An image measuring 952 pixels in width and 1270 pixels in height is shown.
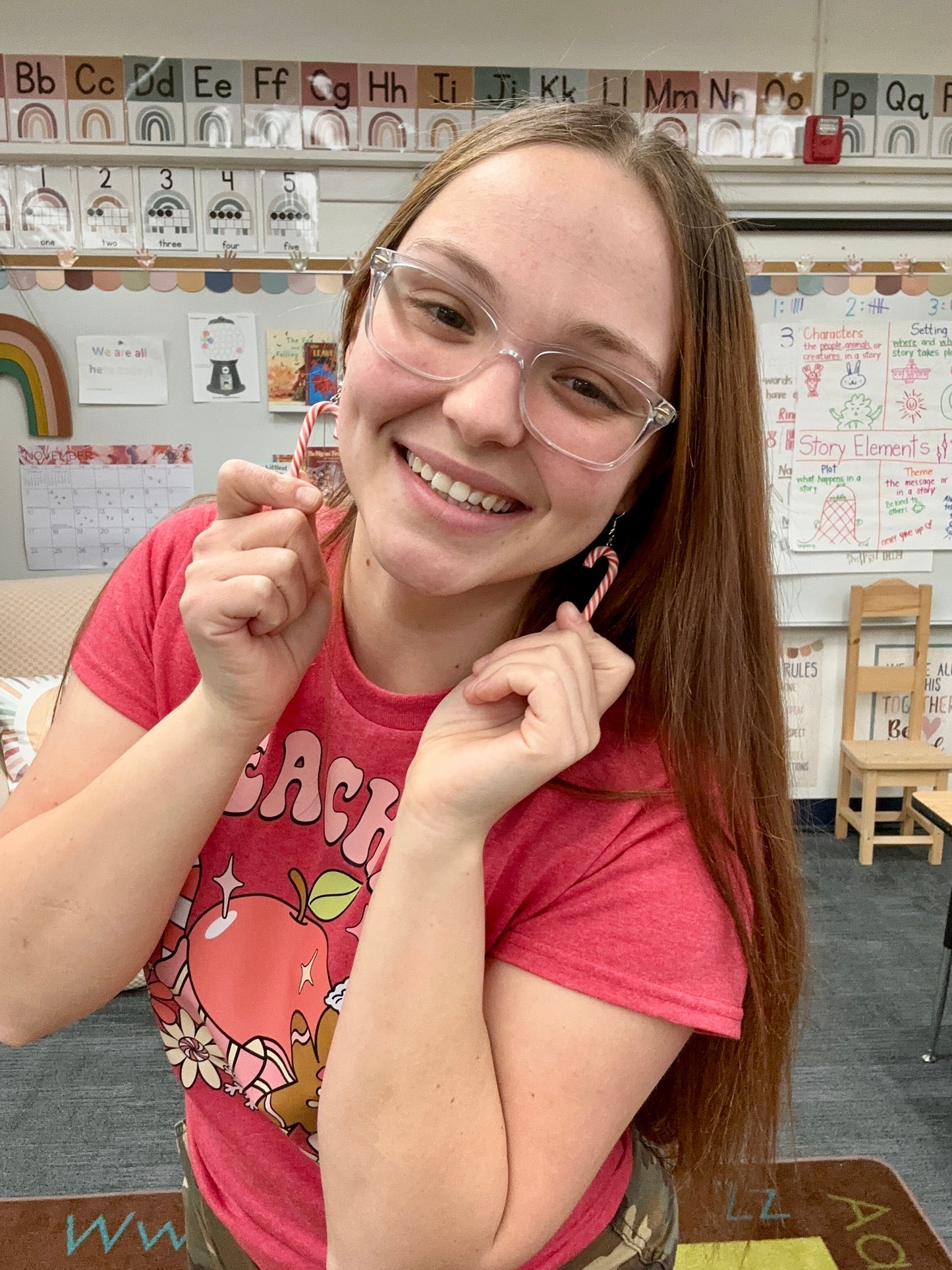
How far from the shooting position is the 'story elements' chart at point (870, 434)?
3494 mm

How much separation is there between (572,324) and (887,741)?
344 centimetres

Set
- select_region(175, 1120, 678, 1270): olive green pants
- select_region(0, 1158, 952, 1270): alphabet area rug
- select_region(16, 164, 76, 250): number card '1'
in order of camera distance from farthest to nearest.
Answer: select_region(16, 164, 76, 250): number card '1'
select_region(0, 1158, 952, 1270): alphabet area rug
select_region(175, 1120, 678, 1270): olive green pants

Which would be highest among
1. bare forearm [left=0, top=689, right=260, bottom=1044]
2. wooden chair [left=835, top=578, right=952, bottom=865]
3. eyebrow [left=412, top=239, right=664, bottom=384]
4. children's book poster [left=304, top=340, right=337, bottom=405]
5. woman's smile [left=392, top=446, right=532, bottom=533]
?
children's book poster [left=304, top=340, right=337, bottom=405]

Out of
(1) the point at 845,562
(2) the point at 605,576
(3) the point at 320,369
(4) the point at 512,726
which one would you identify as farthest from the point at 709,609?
(1) the point at 845,562

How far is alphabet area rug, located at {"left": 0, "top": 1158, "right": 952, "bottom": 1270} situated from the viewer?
1.80m

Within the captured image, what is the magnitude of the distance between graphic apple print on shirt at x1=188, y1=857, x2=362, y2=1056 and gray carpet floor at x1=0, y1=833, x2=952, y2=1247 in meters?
1.48

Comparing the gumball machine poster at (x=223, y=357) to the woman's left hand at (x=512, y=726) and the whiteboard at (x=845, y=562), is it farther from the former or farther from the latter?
the woman's left hand at (x=512, y=726)

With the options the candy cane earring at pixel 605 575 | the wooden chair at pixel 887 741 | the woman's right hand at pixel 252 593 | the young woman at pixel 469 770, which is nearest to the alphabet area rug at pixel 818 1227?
the young woman at pixel 469 770

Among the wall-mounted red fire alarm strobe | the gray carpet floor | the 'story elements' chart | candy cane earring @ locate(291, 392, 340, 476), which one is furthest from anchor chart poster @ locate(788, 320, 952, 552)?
candy cane earring @ locate(291, 392, 340, 476)

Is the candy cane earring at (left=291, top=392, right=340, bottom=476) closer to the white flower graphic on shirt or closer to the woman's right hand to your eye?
the woman's right hand

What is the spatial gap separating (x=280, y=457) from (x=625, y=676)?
114 inches

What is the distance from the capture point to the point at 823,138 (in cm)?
326

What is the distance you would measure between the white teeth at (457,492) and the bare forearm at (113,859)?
0.88ft

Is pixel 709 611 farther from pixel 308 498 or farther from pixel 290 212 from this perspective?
pixel 290 212
